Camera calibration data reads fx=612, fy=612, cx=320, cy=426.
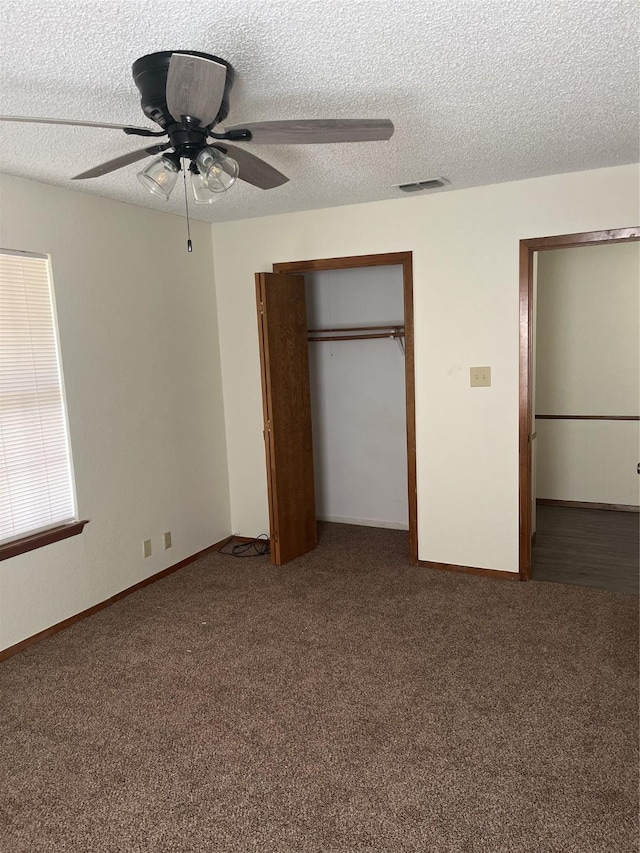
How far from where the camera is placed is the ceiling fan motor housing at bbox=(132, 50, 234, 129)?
5.59ft

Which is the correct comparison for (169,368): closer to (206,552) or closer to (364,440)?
(206,552)

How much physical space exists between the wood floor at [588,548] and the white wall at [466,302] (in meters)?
0.44

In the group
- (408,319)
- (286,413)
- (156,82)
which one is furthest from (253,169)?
(286,413)

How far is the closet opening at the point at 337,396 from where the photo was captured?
4.05 metres

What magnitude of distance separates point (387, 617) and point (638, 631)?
127 centimetres

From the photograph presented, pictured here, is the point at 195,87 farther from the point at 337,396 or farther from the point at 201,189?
the point at 337,396

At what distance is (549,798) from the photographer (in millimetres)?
2035

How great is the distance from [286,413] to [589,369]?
111 inches

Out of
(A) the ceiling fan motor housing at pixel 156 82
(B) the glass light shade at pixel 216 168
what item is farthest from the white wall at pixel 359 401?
(A) the ceiling fan motor housing at pixel 156 82

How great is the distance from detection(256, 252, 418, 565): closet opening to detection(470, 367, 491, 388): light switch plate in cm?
40

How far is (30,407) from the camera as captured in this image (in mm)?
3152

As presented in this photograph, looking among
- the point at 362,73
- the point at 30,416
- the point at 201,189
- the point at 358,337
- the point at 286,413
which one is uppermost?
the point at 362,73

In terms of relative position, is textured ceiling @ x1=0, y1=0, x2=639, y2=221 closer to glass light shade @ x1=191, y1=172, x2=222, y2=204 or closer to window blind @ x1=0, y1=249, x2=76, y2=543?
glass light shade @ x1=191, y1=172, x2=222, y2=204

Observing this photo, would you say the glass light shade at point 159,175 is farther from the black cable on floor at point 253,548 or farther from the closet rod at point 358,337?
the black cable on floor at point 253,548
